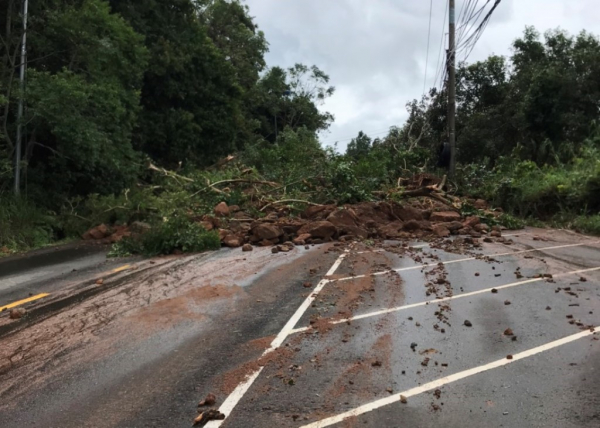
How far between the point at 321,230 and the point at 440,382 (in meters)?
8.34

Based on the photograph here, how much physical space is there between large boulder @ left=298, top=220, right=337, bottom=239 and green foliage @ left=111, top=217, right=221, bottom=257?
218 centimetres

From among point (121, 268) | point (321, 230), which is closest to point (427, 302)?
point (321, 230)

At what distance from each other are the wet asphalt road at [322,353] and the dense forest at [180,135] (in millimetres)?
5419

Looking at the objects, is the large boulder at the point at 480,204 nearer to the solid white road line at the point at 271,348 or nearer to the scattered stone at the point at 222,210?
the scattered stone at the point at 222,210

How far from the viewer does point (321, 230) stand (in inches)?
507

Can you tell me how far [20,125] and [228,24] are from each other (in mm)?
26647

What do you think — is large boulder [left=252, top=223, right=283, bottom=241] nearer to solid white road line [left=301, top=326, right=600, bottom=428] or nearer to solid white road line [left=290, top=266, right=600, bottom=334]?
solid white road line [left=290, top=266, right=600, bottom=334]

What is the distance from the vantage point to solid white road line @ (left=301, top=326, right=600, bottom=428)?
13.2ft

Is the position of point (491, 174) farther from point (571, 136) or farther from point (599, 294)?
point (599, 294)

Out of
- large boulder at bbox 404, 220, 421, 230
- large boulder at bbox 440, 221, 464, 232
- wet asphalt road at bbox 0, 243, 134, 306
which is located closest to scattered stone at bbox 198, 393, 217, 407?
wet asphalt road at bbox 0, 243, 134, 306

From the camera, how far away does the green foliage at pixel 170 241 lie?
11984 mm

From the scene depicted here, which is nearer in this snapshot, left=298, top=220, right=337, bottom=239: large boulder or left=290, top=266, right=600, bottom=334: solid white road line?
left=290, top=266, right=600, bottom=334: solid white road line

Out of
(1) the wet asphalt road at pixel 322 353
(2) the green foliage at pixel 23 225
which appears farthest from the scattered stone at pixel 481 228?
(2) the green foliage at pixel 23 225

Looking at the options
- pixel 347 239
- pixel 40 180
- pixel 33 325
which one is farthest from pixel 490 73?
pixel 33 325
